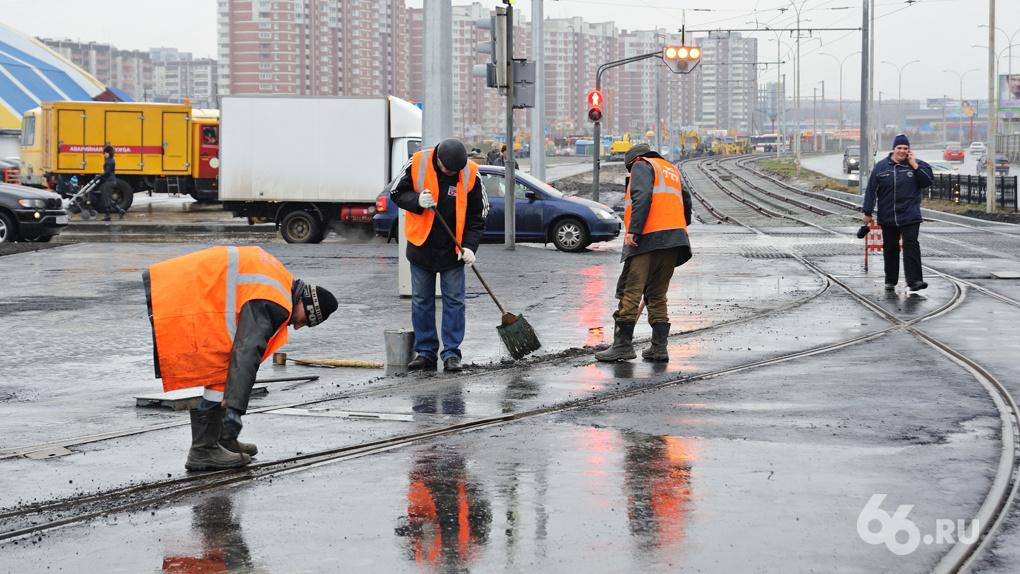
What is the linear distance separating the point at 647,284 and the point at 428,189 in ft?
6.28

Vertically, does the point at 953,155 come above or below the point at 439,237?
above

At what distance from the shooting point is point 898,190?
13.3m

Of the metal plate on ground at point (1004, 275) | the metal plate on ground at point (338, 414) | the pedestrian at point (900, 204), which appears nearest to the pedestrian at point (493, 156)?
the metal plate on ground at point (1004, 275)

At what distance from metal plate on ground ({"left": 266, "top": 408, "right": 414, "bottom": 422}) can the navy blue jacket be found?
314 inches

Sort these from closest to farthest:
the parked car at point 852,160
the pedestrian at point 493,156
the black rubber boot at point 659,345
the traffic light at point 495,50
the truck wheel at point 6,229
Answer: the black rubber boot at point 659,345 → the traffic light at point 495,50 → the truck wheel at point 6,229 → the pedestrian at point 493,156 → the parked car at point 852,160

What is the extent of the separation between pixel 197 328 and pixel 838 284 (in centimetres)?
1066

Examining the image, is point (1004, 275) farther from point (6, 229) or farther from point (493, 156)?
point (493, 156)

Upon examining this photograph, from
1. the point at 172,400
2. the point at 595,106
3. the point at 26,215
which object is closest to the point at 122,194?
the point at 26,215

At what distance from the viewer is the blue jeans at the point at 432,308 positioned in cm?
866

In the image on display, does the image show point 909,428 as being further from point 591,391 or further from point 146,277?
point 146,277

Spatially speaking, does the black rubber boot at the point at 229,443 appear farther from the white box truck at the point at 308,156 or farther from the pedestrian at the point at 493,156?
the pedestrian at the point at 493,156

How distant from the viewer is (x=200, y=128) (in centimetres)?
3209

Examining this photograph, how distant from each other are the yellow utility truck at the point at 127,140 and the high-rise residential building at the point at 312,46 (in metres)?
115

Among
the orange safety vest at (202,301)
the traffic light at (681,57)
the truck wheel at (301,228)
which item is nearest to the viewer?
the orange safety vest at (202,301)
